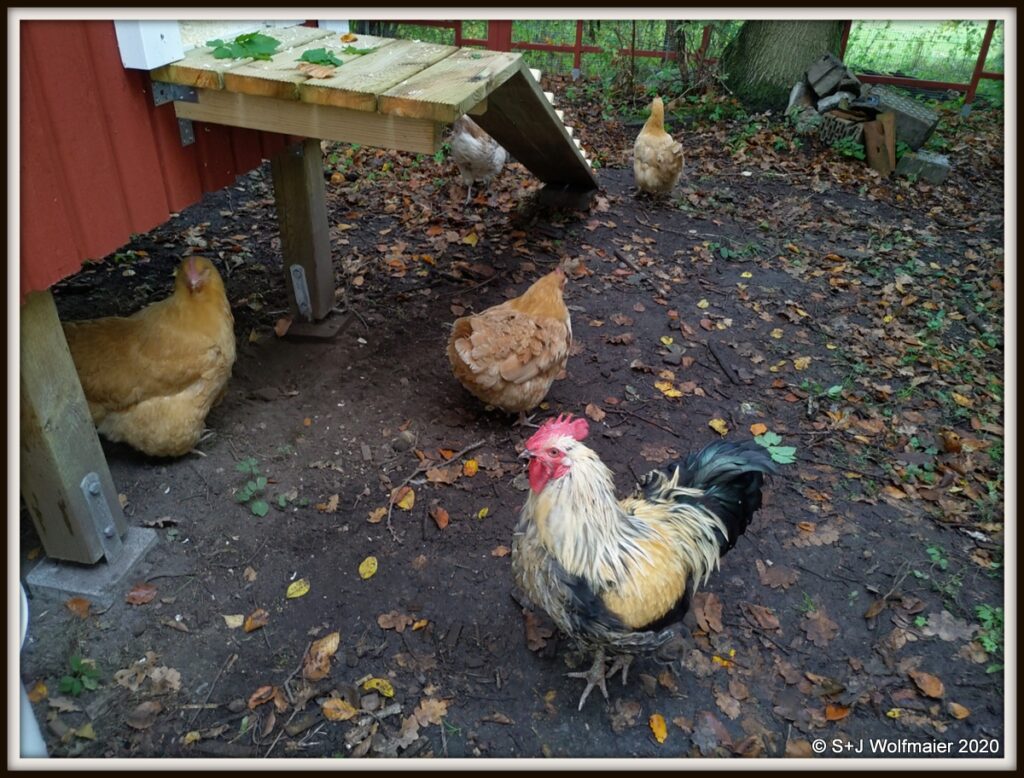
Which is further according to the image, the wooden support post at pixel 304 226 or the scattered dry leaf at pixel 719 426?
the wooden support post at pixel 304 226

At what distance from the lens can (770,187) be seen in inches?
336

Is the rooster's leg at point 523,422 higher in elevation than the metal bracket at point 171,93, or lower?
lower

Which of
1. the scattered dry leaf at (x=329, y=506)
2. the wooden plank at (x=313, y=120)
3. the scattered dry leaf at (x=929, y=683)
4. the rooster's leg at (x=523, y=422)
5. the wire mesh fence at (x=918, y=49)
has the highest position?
the wooden plank at (x=313, y=120)

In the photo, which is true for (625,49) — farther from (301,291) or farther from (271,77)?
(271,77)

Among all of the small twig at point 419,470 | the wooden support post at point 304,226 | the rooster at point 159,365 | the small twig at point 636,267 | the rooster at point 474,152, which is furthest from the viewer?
the rooster at point 474,152

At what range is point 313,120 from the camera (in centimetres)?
321

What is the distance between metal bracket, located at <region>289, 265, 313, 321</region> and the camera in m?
5.09

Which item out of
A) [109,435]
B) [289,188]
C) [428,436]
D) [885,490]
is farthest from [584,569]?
[289,188]

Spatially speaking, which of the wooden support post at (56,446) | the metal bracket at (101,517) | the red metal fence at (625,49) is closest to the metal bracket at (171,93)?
the wooden support post at (56,446)

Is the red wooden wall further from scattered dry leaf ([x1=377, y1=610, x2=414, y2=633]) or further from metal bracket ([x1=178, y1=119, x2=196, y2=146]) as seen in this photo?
scattered dry leaf ([x1=377, y1=610, x2=414, y2=633])

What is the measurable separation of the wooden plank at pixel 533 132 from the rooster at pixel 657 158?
2.21ft

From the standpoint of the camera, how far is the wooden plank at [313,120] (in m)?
3.12

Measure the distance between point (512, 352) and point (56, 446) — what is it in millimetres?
2387

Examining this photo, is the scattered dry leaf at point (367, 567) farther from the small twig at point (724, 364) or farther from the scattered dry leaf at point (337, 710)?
the small twig at point (724, 364)
